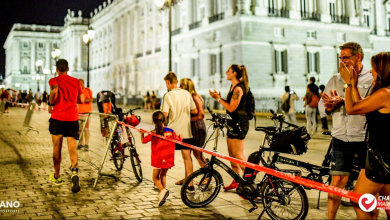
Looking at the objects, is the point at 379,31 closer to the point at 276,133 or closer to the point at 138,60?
the point at 138,60

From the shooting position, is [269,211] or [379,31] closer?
[269,211]

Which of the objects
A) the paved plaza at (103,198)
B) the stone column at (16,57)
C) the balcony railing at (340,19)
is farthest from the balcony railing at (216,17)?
the stone column at (16,57)

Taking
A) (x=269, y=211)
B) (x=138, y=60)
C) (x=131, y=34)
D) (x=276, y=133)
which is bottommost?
(x=269, y=211)

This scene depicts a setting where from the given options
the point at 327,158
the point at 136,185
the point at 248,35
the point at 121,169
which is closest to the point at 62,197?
the point at 136,185

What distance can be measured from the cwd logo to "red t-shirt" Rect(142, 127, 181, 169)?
292cm

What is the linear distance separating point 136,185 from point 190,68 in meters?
32.6

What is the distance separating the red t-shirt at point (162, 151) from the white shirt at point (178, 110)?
0.48 m

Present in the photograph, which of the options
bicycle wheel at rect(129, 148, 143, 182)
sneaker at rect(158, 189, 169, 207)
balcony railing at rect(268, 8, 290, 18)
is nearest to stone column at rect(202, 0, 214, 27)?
balcony railing at rect(268, 8, 290, 18)

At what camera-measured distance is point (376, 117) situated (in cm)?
354

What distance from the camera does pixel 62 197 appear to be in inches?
237

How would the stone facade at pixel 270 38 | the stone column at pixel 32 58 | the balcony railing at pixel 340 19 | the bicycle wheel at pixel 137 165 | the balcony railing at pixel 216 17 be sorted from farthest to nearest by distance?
the stone column at pixel 32 58, the balcony railing at pixel 340 19, the balcony railing at pixel 216 17, the stone facade at pixel 270 38, the bicycle wheel at pixel 137 165

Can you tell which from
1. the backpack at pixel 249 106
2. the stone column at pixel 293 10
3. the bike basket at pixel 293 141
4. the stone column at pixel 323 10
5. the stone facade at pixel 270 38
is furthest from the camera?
the stone column at pixel 323 10

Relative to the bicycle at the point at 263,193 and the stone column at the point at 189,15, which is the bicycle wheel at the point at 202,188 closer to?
the bicycle at the point at 263,193

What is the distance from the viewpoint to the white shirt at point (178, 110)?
6.24 meters
